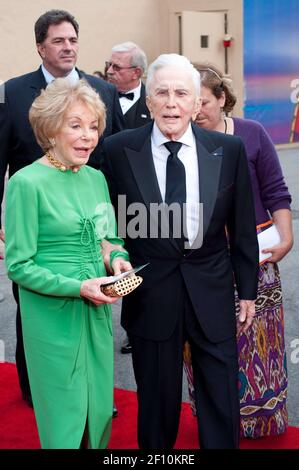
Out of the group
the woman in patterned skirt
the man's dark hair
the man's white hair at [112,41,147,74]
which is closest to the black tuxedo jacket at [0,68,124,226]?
the man's dark hair

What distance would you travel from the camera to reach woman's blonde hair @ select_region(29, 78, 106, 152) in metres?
2.67

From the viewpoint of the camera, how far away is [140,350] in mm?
→ 2877

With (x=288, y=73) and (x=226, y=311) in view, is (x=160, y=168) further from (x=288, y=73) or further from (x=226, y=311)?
(x=288, y=73)

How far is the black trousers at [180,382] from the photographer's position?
2.84m

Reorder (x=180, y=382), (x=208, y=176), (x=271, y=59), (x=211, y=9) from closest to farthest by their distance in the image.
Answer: (x=208, y=176)
(x=180, y=382)
(x=211, y=9)
(x=271, y=59)

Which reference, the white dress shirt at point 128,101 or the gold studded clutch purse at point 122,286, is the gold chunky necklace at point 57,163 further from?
the white dress shirt at point 128,101

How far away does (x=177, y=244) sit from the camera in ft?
9.02

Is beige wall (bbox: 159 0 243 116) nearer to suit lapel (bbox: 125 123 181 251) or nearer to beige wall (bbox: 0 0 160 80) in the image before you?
beige wall (bbox: 0 0 160 80)

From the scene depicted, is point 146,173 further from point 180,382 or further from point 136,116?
point 136,116

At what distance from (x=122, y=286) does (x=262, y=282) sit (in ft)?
3.96

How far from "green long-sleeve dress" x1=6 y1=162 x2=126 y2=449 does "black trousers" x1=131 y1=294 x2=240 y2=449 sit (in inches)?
6.0

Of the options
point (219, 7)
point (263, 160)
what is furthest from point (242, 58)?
point (263, 160)

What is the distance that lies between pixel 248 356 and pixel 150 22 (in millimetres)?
12007

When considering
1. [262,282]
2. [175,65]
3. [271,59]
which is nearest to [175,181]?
[175,65]
